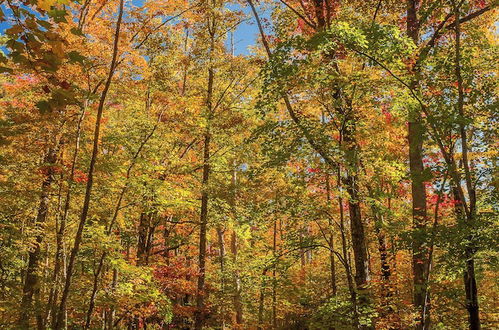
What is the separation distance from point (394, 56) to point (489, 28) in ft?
23.2

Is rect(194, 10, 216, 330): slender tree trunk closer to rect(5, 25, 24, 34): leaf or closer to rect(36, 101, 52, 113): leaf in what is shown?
rect(36, 101, 52, 113): leaf

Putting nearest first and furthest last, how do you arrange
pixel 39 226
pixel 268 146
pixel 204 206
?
pixel 268 146, pixel 39 226, pixel 204 206

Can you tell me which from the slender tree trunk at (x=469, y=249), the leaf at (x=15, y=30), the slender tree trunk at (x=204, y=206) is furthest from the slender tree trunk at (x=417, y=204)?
the slender tree trunk at (x=204, y=206)

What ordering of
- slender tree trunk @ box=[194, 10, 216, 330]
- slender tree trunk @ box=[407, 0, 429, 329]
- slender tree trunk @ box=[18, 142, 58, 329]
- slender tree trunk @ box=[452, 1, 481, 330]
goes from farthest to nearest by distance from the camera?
1. slender tree trunk @ box=[194, 10, 216, 330]
2. slender tree trunk @ box=[18, 142, 58, 329]
3. slender tree trunk @ box=[407, 0, 429, 329]
4. slender tree trunk @ box=[452, 1, 481, 330]

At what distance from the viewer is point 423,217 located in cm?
759

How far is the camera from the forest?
5.11 m

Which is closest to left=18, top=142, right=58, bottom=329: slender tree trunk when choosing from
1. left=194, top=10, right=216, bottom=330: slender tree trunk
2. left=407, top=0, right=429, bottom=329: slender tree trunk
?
left=194, top=10, right=216, bottom=330: slender tree trunk

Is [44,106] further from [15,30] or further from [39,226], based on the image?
[39,226]

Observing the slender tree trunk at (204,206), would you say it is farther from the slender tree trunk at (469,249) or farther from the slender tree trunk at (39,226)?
the slender tree trunk at (469,249)

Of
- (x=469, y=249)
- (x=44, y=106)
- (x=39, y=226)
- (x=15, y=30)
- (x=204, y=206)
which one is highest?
(x=204, y=206)

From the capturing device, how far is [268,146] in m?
7.75

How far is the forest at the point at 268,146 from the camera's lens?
16.8ft

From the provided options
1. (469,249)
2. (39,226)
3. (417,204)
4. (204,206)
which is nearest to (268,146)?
(417,204)

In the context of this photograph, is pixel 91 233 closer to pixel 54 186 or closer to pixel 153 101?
pixel 54 186
